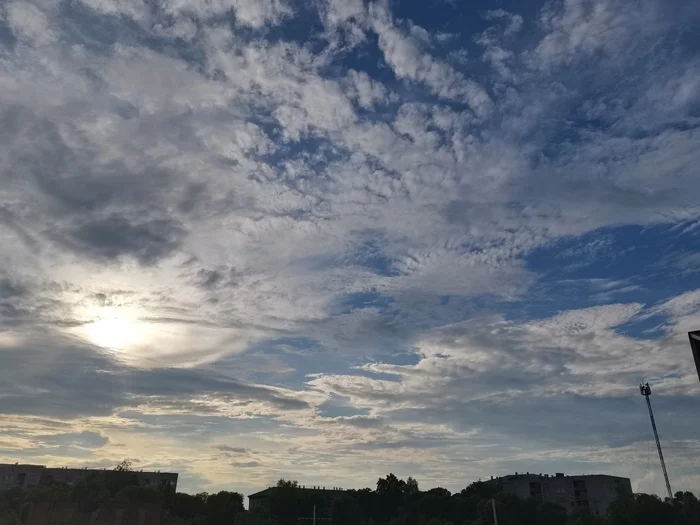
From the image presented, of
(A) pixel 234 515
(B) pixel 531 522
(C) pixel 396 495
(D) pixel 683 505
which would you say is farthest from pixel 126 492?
(D) pixel 683 505

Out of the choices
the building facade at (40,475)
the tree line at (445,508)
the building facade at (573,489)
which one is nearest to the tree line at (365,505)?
the tree line at (445,508)

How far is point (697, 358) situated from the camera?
54.2 ft

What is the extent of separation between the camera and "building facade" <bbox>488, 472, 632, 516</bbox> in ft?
429

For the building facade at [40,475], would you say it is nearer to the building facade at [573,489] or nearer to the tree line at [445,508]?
the tree line at [445,508]

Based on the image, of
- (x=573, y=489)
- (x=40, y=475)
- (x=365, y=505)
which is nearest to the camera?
(x=365, y=505)

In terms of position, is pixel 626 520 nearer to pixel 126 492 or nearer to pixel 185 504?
pixel 185 504

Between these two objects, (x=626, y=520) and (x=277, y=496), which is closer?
(x=626, y=520)

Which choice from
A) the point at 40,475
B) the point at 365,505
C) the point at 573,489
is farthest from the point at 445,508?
the point at 40,475

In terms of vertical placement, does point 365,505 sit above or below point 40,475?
below

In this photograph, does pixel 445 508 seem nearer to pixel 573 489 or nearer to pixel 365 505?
pixel 365 505

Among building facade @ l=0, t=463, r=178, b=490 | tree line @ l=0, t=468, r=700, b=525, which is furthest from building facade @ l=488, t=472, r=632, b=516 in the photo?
building facade @ l=0, t=463, r=178, b=490

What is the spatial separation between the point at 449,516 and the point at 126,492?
203 ft

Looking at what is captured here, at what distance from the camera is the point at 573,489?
441 feet

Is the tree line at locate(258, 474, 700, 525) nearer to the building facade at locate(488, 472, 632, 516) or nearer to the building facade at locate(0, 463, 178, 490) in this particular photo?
the building facade at locate(488, 472, 632, 516)
